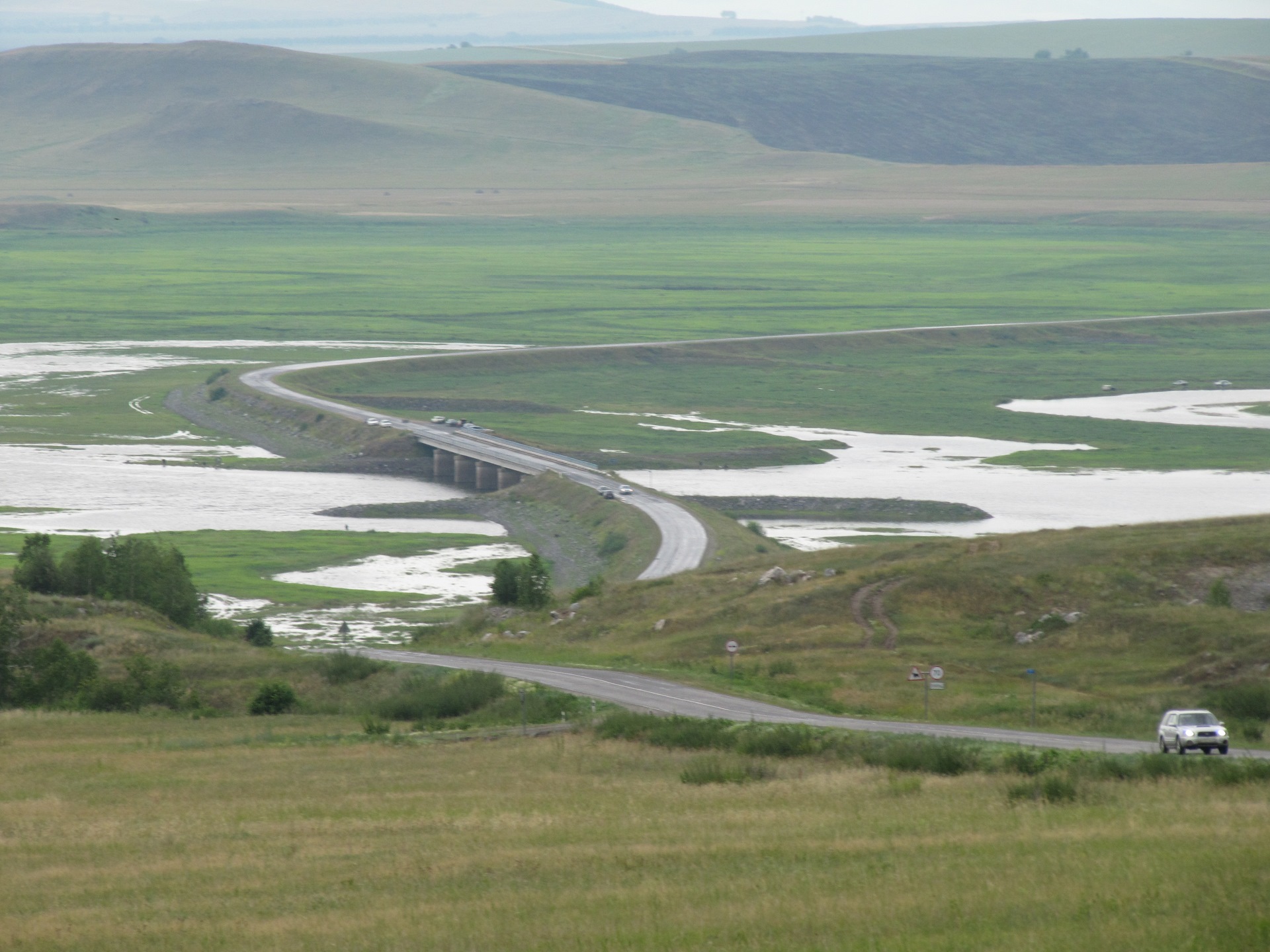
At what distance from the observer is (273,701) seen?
1874 inches

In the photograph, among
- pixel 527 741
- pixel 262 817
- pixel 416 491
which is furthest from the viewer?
pixel 416 491

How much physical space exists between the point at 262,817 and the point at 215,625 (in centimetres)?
3918

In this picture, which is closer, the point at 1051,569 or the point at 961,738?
the point at 961,738

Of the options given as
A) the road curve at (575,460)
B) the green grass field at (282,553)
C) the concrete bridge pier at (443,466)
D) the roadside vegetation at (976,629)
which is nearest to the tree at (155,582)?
the roadside vegetation at (976,629)

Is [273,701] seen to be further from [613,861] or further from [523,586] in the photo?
[613,861]

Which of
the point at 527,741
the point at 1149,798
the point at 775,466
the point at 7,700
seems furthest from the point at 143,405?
the point at 1149,798

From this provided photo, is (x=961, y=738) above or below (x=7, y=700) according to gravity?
above

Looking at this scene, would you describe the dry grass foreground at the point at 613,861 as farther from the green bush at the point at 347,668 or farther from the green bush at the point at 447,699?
the green bush at the point at 347,668

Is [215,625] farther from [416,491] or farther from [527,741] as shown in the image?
[416,491]

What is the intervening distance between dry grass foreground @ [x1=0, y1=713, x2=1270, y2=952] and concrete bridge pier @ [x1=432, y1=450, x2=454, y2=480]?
3595 inches

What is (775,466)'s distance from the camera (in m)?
126

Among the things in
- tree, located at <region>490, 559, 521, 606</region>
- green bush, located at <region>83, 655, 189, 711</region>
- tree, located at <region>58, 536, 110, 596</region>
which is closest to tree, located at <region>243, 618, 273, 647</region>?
tree, located at <region>58, 536, 110, 596</region>

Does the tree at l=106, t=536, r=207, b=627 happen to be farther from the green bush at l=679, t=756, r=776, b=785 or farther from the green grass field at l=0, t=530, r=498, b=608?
the green bush at l=679, t=756, r=776, b=785

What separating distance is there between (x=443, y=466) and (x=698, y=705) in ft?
277
